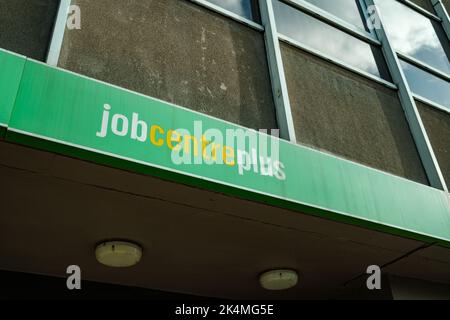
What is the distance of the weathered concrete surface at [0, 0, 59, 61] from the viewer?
3048 mm

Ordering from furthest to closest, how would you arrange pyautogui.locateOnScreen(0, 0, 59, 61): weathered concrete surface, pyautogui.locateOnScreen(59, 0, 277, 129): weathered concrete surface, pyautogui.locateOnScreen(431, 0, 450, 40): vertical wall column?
pyautogui.locateOnScreen(431, 0, 450, 40): vertical wall column, pyautogui.locateOnScreen(59, 0, 277, 129): weathered concrete surface, pyautogui.locateOnScreen(0, 0, 59, 61): weathered concrete surface

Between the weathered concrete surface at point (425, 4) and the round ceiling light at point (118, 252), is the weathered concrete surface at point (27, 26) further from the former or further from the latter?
the weathered concrete surface at point (425, 4)

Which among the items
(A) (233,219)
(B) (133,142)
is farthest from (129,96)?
(A) (233,219)

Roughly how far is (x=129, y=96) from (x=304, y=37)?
9.47 feet

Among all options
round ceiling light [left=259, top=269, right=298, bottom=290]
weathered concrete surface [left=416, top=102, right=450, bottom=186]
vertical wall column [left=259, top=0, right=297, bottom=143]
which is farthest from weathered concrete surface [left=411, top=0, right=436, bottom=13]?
round ceiling light [left=259, top=269, right=298, bottom=290]

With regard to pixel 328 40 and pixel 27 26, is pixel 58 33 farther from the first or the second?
pixel 328 40

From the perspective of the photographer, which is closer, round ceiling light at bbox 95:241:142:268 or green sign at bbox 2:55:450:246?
green sign at bbox 2:55:450:246

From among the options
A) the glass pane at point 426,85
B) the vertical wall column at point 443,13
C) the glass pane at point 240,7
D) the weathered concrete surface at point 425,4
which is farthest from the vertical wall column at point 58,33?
the vertical wall column at point 443,13

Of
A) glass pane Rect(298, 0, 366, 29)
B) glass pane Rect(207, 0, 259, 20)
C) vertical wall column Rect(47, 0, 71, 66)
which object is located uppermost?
glass pane Rect(298, 0, 366, 29)

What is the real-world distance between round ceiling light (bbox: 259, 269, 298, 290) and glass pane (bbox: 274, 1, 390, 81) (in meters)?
2.61

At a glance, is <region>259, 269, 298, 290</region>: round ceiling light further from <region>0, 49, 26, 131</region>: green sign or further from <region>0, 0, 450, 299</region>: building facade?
<region>0, 49, 26, 131</region>: green sign

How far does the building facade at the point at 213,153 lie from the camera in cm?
283

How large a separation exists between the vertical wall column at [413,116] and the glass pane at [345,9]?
28cm
